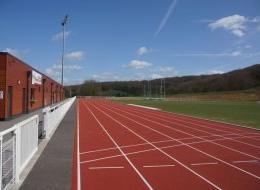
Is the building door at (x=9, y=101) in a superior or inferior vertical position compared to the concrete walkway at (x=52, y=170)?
superior

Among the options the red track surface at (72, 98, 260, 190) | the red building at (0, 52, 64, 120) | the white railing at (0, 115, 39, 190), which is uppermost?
the red building at (0, 52, 64, 120)

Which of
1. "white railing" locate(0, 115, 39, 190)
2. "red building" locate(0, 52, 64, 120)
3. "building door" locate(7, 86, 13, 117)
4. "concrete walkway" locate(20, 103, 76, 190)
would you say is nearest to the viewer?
"white railing" locate(0, 115, 39, 190)

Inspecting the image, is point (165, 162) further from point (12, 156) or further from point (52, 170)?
point (12, 156)

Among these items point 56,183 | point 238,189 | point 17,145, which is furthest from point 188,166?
point 17,145

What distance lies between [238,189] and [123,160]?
166 inches

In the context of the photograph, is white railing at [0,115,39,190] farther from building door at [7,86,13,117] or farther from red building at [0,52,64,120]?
building door at [7,86,13,117]

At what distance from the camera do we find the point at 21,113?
3647 cm

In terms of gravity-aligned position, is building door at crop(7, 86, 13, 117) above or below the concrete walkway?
above

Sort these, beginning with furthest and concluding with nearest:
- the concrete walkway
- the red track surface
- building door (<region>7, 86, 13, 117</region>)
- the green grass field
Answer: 1. the green grass field
2. building door (<region>7, 86, 13, 117</region>)
3. the red track surface
4. the concrete walkway

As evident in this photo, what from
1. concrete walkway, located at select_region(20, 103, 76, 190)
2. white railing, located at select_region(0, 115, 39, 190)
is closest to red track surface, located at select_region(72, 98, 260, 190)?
concrete walkway, located at select_region(20, 103, 76, 190)

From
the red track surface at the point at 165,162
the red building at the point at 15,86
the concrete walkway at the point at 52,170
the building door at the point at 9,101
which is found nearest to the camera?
the concrete walkway at the point at 52,170

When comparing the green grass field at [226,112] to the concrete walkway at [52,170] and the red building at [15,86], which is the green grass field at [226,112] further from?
the concrete walkway at [52,170]

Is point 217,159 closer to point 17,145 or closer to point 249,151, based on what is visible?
point 249,151

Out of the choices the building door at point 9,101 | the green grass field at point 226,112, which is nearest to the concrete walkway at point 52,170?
the green grass field at point 226,112
